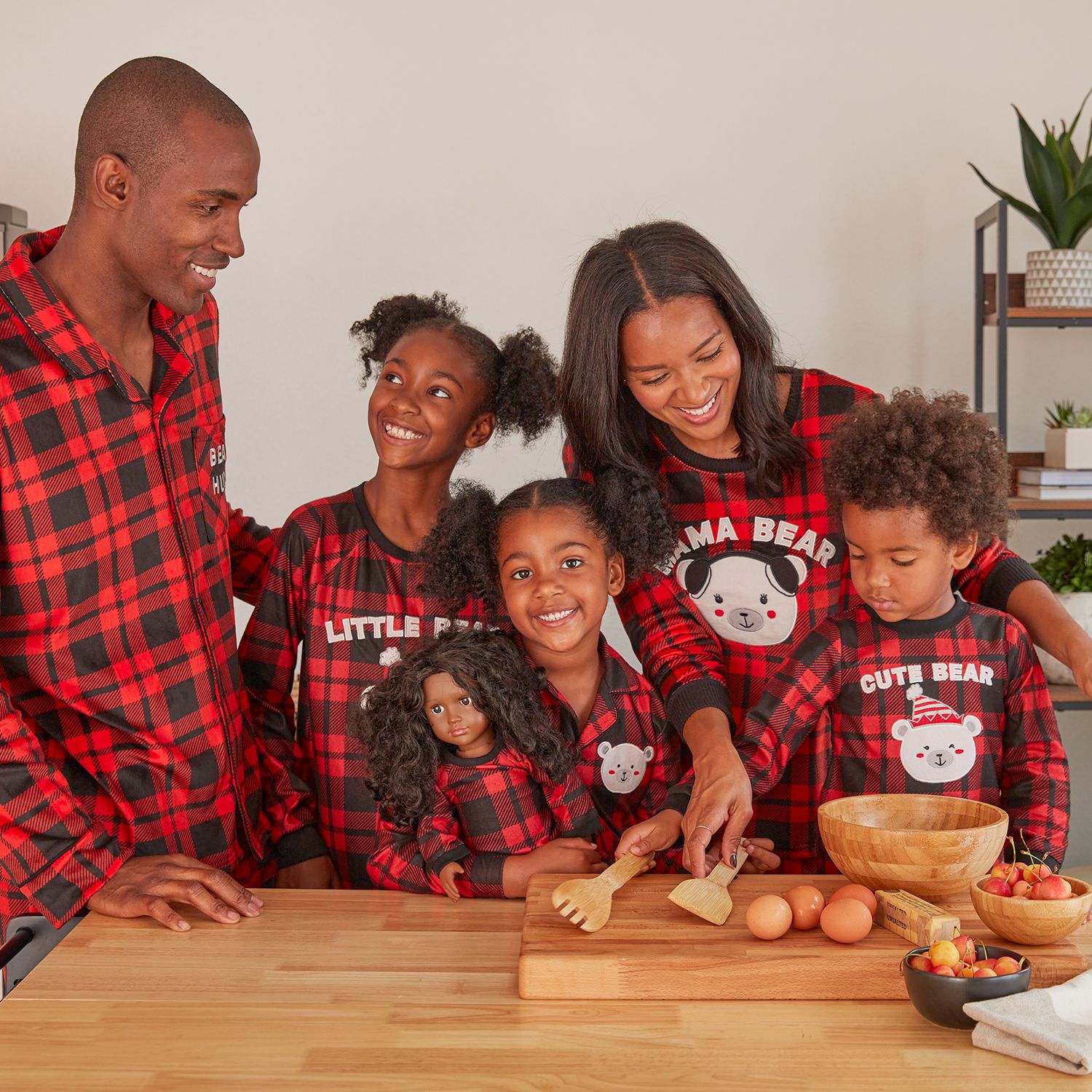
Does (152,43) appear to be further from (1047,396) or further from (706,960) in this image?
(706,960)

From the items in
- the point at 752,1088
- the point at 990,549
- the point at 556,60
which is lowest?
the point at 752,1088

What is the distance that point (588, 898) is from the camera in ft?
4.22

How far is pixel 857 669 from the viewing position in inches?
63.7

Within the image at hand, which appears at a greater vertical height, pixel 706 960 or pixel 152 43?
pixel 152 43

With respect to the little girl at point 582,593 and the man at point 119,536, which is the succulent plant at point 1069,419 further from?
the man at point 119,536

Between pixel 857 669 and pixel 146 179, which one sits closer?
pixel 146 179

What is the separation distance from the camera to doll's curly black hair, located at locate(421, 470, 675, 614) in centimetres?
175

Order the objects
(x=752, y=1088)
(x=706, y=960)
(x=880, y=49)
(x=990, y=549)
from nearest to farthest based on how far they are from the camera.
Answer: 1. (x=752, y=1088)
2. (x=706, y=960)
3. (x=990, y=549)
4. (x=880, y=49)

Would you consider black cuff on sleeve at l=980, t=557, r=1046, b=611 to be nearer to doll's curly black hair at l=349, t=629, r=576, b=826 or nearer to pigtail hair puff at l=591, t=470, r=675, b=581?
pigtail hair puff at l=591, t=470, r=675, b=581

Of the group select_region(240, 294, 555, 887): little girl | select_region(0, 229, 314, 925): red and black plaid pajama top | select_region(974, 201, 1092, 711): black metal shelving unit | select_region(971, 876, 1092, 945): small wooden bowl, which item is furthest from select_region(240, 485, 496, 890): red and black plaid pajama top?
select_region(974, 201, 1092, 711): black metal shelving unit

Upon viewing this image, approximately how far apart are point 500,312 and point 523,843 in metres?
2.19

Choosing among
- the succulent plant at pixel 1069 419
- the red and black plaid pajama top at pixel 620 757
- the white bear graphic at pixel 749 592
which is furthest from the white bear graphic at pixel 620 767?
the succulent plant at pixel 1069 419

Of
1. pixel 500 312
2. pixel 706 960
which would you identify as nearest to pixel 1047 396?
pixel 500 312

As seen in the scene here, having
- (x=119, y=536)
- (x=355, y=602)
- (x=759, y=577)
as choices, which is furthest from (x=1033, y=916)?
(x=119, y=536)
